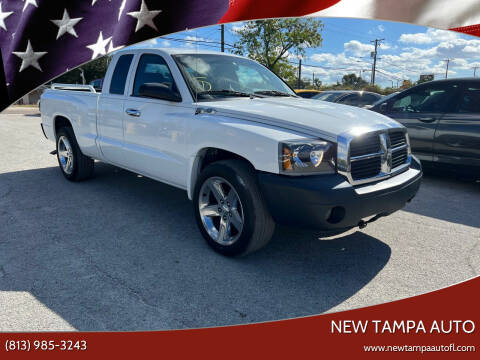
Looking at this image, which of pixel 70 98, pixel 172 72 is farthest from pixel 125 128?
pixel 70 98

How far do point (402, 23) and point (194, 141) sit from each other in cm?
217

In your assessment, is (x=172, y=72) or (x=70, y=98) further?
(x=70, y=98)

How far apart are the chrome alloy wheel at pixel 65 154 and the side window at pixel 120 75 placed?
1.60 metres

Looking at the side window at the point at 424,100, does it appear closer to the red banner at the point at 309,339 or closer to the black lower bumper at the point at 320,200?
the black lower bumper at the point at 320,200

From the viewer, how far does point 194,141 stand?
372 cm

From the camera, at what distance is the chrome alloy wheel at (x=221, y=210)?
11.4 feet

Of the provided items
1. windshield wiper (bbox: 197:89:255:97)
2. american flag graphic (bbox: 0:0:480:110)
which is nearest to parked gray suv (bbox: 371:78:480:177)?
windshield wiper (bbox: 197:89:255:97)

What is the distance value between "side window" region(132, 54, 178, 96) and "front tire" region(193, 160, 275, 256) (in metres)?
1.15

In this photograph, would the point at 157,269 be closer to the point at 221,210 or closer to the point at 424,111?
the point at 221,210

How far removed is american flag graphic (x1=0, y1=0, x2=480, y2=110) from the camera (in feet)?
7.92

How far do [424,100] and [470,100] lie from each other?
684 millimetres

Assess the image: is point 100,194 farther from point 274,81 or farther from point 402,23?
point 402,23

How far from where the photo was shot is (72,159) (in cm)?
598

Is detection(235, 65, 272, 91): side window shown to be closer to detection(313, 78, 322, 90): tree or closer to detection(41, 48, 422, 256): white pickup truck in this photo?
detection(41, 48, 422, 256): white pickup truck
